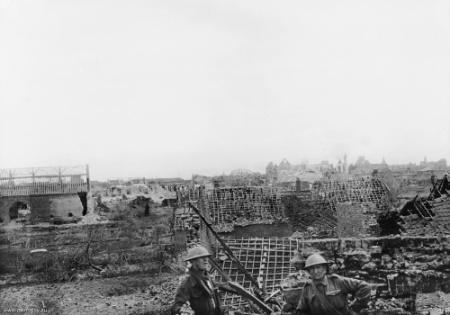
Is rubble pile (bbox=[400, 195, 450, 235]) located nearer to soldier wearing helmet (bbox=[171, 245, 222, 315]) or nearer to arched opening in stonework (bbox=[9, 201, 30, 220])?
soldier wearing helmet (bbox=[171, 245, 222, 315])

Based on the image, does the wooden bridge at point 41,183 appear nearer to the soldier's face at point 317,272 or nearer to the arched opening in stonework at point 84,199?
the arched opening in stonework at point 84,199

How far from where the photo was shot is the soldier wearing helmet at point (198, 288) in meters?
4.51

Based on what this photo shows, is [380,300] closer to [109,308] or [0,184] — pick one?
[109,308]

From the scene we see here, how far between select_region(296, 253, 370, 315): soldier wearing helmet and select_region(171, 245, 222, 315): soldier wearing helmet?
944 mm

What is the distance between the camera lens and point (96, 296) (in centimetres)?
1060

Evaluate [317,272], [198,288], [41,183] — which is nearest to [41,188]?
[41,183]

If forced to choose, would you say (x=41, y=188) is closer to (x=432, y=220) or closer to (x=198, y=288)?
(x=432, y=220)

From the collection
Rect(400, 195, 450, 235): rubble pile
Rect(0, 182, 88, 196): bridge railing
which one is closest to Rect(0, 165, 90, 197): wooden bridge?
Rect(0, 182, 88, 196): bridge railing

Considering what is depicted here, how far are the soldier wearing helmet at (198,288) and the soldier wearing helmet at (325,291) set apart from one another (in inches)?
37.2

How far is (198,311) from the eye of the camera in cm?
466

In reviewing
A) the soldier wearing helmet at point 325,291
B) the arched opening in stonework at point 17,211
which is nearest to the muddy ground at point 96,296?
the soldier wearing helmet at point 325,291

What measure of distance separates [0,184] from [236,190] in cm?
1246

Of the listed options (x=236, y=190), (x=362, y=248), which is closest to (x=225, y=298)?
(x=362, y=248)

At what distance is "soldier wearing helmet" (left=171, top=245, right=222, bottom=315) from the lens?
14.8 ft
